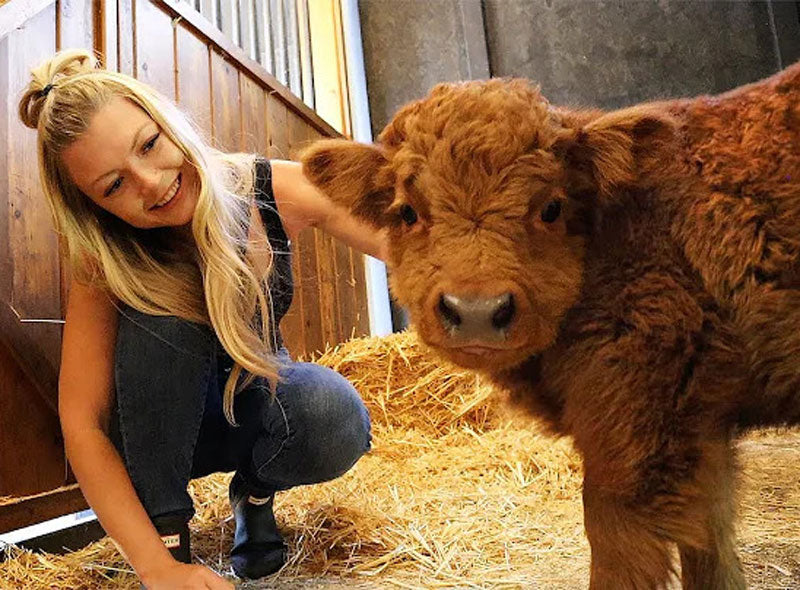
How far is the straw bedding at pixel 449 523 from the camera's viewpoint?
84.1 inches

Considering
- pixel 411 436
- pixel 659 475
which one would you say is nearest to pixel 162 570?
pixel 659 475

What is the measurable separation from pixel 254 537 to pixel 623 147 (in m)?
1.62

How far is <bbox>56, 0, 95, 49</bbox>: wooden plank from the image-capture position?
2.94 metres

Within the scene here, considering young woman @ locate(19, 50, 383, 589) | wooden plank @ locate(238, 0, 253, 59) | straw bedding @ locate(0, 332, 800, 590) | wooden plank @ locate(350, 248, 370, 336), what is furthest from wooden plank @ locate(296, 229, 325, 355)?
young woman @ locate(19, 50, 383, 589)

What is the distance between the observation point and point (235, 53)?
15.1 ft

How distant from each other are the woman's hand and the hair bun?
3.84ft

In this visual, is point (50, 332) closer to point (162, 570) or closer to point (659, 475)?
point (162, 570)

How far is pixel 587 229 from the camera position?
A: 169cm

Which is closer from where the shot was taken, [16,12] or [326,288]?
[16,12]

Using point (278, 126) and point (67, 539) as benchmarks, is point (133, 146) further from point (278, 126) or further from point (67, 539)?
point (278, 126)

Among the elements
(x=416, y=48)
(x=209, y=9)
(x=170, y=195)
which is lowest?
(x=170, y=195)

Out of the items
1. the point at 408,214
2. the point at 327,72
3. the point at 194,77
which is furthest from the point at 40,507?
the point at 327,72

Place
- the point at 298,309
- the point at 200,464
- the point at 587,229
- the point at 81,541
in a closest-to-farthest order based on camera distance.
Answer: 1. the point at 587,229
2. the point at 200,464
3. the point at 81,541
4. the point at 298,309

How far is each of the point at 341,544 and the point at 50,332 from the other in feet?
4.36
